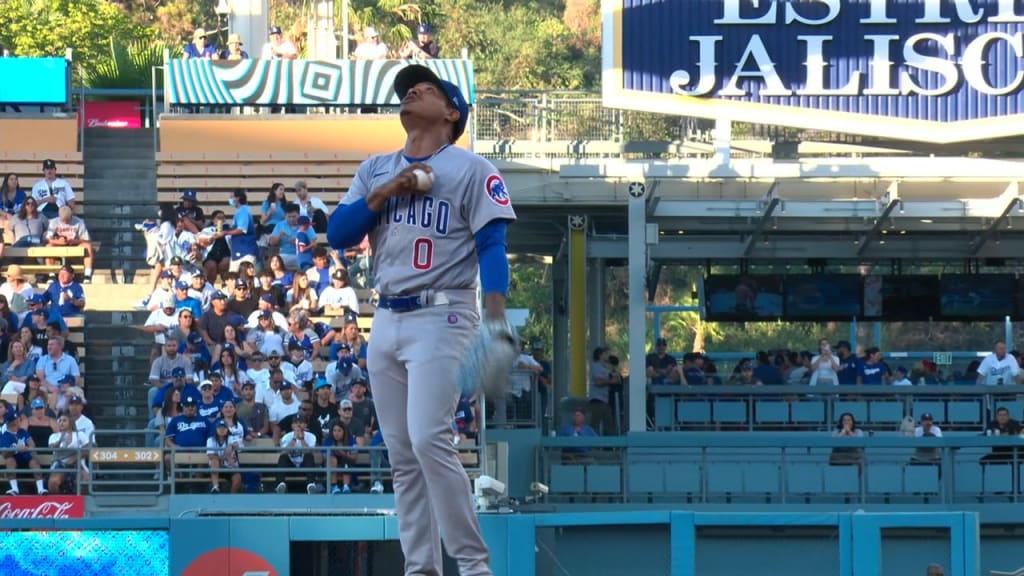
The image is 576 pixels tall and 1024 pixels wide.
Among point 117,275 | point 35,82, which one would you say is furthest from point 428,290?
point 35,82

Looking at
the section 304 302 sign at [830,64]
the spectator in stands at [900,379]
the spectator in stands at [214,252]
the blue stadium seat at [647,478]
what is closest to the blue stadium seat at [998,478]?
the spectator in stands at [900,379]

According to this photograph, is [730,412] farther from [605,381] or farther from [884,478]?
[884,478]

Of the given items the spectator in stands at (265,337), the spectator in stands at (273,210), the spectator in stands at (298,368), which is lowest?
the spectator in stands at (298,368)

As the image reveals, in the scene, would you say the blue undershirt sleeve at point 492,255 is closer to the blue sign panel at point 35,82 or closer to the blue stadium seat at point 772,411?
the blue stadium seat at point 772,411

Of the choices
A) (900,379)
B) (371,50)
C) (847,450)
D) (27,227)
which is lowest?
(847,450)

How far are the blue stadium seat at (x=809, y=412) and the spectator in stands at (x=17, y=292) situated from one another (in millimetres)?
9049

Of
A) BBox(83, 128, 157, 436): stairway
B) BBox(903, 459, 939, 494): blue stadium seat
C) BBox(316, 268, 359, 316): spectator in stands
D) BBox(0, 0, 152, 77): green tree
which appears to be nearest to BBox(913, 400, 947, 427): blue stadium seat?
BBox(903, 459, 939, 494): blue stadium seat

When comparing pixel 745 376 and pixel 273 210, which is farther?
pixel 745 376

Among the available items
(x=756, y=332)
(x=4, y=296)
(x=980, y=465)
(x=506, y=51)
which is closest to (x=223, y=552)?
(x=4, y=296)

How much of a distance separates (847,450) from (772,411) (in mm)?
2289

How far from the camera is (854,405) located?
2117 cm

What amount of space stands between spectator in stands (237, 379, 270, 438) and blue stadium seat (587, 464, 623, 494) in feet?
13.0

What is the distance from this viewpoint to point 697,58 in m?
22.9

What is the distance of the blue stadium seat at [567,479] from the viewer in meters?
19.3
